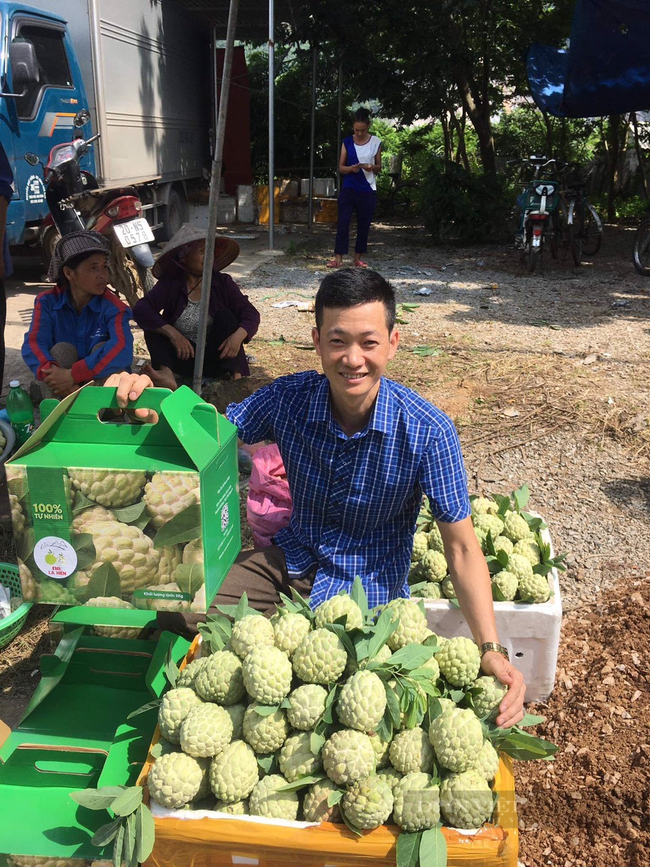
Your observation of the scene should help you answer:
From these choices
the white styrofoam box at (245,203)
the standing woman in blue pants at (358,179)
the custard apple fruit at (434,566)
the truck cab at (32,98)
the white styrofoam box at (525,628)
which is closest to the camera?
the white styrofoam box at (525,628)

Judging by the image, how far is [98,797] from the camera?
1.66m

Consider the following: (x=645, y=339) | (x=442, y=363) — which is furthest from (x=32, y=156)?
(x=645, y=339)

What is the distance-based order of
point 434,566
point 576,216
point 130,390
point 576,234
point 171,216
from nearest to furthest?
point 130,390, point 434,566, point 576,234, point 576,216, point 171,216

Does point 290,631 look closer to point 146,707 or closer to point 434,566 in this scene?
point 146,707

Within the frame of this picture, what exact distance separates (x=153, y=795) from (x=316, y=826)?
0.36 meters

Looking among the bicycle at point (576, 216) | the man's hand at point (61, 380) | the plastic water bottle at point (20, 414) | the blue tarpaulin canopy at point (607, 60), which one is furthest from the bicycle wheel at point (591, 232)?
the plastic water bottle at point (20, 414)

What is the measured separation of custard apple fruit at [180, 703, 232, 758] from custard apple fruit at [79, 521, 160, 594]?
320 millimetres

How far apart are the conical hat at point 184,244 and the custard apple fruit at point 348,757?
3279mm

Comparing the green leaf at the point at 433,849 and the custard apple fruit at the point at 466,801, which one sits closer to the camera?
the green leaf at the point at 433,849

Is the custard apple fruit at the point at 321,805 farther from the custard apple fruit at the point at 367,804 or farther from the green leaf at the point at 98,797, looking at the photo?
the green leaf at the point at 98,797

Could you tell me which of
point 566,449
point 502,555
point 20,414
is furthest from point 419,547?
point 20,414

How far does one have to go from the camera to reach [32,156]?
24.5ft

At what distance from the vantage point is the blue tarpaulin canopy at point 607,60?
30.8 feet

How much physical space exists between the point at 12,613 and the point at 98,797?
46.4 inches
